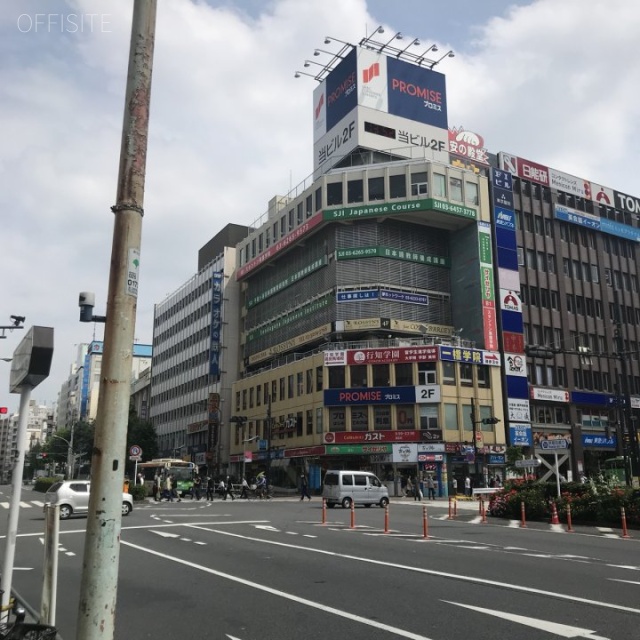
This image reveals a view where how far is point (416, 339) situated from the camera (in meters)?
56.3

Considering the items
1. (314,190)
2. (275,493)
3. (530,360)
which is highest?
(314,190)

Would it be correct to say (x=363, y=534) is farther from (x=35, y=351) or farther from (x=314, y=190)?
(x=314, y=190)

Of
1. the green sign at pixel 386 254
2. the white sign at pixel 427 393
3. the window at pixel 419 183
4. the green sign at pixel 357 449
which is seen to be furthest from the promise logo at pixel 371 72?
the green sign at pixel 357 449

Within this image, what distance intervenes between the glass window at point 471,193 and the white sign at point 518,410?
1885cm

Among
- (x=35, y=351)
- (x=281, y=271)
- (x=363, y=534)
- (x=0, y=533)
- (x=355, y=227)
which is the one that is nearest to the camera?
(x=35, y=351)

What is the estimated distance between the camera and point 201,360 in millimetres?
83188

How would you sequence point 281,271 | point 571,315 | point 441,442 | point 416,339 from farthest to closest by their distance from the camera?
point 281,271
point 571,315
point 416,339
point 441,442

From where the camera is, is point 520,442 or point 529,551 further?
point 520,442

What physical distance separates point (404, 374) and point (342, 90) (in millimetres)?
31967

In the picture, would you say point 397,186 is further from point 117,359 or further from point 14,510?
point 117,359

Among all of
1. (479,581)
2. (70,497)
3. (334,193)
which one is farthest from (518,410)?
(479,581)

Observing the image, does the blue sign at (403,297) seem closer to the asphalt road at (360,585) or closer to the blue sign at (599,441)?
the blue sign at (599,441)

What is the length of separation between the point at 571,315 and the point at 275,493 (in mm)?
35098

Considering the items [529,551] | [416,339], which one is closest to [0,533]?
[529,551]
